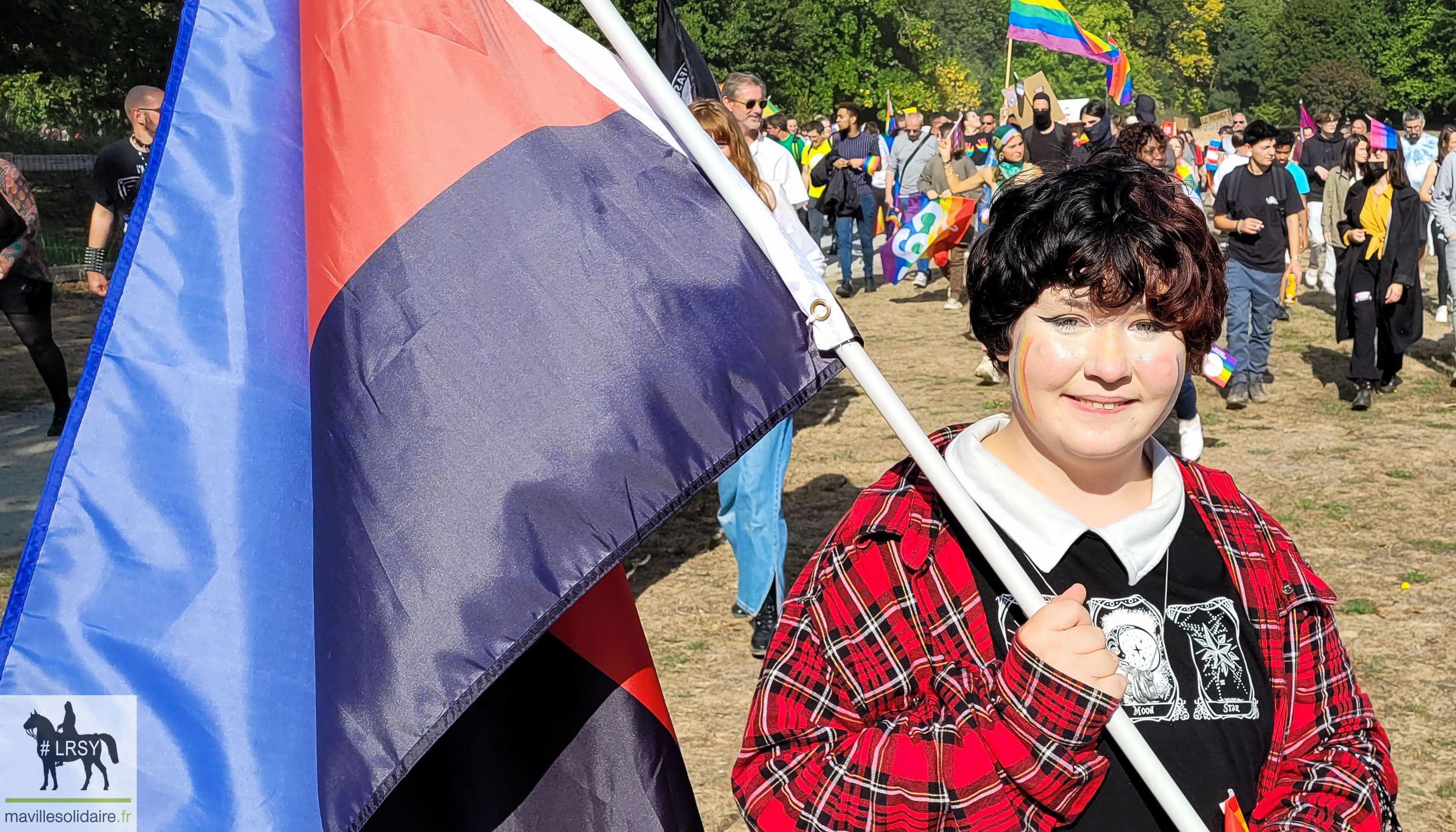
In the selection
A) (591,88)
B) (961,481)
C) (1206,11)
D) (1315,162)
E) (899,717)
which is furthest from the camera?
(1206,11)

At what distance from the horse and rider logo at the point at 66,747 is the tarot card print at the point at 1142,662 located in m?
1.53

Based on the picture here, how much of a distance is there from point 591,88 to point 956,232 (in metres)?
11.1

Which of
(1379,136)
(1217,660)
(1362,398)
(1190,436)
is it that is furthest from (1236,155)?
(1217,660)

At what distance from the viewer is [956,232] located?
42.8 ft

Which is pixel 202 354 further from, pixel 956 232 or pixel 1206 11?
pixel 1206 11

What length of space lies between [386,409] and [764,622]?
386cm

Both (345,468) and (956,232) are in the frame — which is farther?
(956,232)

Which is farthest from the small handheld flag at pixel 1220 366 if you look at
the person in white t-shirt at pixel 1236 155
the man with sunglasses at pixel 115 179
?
the man with sunglasses at pixel 115 179

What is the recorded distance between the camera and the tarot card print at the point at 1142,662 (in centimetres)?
180

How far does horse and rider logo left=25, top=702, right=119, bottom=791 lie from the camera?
82.2 inches

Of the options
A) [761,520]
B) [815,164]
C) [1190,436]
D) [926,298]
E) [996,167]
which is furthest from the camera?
[815,164]

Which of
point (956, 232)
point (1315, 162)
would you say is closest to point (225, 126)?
point (956, 232)

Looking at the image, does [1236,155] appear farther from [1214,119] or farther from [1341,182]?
[1214,119]

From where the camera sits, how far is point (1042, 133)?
13820 millimetres
